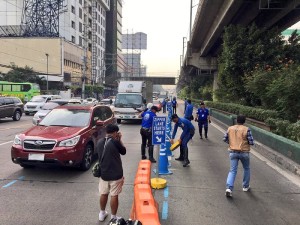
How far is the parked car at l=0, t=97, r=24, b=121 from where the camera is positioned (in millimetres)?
22562

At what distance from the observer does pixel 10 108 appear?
23406mm

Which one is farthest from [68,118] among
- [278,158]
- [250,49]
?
[250,49]

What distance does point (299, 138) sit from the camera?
34.5 feet

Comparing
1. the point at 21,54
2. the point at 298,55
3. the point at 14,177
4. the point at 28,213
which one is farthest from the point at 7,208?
the point at 21,54

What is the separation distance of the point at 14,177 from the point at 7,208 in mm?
2277

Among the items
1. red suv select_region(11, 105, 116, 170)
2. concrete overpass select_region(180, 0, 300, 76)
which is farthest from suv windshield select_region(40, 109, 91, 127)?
concrete overpass select_region(180, 0, 300, 76)

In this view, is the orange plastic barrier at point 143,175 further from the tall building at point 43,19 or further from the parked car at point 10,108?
the tall building at point 43,19

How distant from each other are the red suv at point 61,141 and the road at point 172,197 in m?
0.45

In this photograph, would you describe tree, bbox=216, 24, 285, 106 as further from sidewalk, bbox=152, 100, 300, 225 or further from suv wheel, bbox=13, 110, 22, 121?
suv wheel, bbox=13, 110, 22, 121

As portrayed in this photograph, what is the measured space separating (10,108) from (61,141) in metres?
17.2

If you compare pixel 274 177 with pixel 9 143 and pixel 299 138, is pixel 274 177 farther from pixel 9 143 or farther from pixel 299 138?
pixel 9 143

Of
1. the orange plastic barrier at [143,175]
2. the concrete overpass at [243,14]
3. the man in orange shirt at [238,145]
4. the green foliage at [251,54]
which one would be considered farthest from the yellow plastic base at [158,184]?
the green foliage at [251,54]

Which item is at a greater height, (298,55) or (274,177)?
(298,55)

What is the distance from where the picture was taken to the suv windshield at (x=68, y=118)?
30.8 feet
